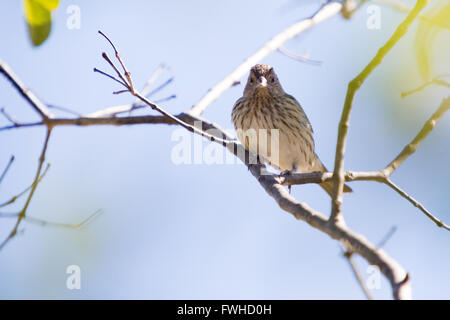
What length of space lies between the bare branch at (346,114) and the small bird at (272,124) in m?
2.86

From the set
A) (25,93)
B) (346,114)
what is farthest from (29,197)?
(346,114)

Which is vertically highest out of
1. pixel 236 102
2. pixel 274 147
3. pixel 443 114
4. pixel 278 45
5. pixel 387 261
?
pixel 278 45

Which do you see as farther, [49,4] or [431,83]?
[431,83]

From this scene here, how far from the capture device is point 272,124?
18.6 feet

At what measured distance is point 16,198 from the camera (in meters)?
3.18

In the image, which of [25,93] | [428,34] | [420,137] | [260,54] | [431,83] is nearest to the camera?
[428,34]

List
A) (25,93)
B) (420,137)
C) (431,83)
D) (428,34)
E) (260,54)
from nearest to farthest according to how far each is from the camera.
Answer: (428,34)
(431,83)
(420,137)
(25,93)
(260,54)

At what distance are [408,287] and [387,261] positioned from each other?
5.4 inches

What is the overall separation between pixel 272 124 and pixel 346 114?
121 inches

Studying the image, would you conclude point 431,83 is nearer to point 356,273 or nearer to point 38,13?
point 356,273

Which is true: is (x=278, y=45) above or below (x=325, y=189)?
above
